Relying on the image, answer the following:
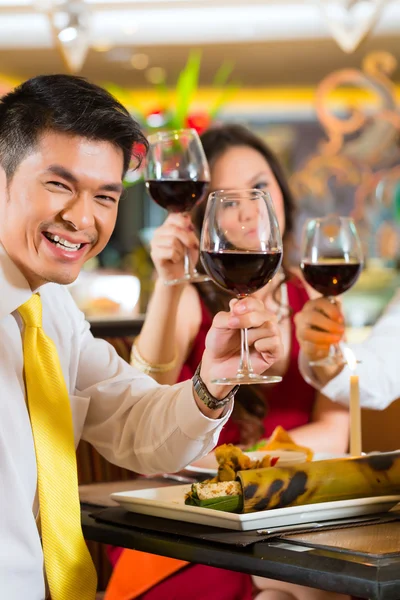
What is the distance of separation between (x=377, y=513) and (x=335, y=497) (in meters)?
0.08

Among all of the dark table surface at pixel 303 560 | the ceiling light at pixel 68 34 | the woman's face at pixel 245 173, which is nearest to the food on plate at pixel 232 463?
the dark table surface at pixel 303 560

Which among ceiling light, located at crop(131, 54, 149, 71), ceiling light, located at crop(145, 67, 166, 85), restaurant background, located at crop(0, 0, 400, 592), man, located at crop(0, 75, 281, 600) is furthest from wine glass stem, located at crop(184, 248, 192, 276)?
ceiling light, located at crop(145, 67, 166, 85)

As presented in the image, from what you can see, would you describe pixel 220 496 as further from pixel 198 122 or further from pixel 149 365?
pixel 198 122

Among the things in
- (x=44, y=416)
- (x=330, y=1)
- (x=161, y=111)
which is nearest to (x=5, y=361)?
(x=44, y=416)

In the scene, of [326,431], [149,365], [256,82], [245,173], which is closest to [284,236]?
[245,173]

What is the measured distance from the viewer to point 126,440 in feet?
5.22

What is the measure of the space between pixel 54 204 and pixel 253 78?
9.60 meters

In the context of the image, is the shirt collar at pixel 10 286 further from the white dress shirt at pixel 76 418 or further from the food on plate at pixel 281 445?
the food on plate at pixel 281 445

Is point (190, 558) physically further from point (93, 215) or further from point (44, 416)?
point (93, 215)

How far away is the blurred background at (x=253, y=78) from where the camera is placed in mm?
3949

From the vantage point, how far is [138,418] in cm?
158

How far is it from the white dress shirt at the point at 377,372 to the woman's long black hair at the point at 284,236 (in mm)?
241

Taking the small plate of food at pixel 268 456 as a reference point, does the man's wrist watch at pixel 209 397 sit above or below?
above

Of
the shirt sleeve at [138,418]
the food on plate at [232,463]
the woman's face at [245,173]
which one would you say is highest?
the woman's face at [245,173]
